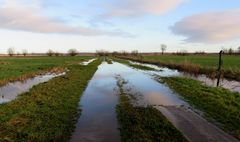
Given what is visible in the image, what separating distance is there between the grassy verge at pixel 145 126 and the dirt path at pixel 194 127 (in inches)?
15.6

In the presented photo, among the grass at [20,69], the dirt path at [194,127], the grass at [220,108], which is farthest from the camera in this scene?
the grass at [20,69]

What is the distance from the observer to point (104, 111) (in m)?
11.7

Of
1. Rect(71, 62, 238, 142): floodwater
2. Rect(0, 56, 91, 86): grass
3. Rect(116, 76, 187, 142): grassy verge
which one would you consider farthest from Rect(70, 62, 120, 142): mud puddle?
Rect(0, 56, 91, 86): grass

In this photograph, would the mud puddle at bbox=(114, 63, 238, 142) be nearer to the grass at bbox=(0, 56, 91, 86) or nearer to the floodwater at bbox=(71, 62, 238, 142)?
the floodwater at bbox=(71, 62, 238, 142)

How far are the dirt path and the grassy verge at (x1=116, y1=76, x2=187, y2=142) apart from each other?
15.6 inches

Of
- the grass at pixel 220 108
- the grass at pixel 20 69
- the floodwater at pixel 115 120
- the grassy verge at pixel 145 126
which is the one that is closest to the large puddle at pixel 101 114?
the floodwater at pixel 115 120

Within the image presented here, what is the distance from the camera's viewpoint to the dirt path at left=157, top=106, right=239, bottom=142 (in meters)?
7.96

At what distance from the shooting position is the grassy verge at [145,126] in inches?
304

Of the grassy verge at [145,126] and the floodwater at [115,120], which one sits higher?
the grassy verge at [145,126]

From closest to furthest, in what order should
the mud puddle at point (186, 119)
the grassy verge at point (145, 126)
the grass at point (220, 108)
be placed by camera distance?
the grassy verge at point (145, 126) → the mud puddle at point (186, 119) → the grass at point (220, 108)

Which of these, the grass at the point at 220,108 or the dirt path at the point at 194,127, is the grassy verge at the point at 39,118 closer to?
the dirt path at the point at 194,127

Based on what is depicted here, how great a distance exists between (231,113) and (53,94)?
9.98 metres

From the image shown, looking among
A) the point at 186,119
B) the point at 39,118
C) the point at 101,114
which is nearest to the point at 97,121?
the point at 101,114

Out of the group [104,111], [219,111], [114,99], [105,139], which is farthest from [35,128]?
[219,111]
